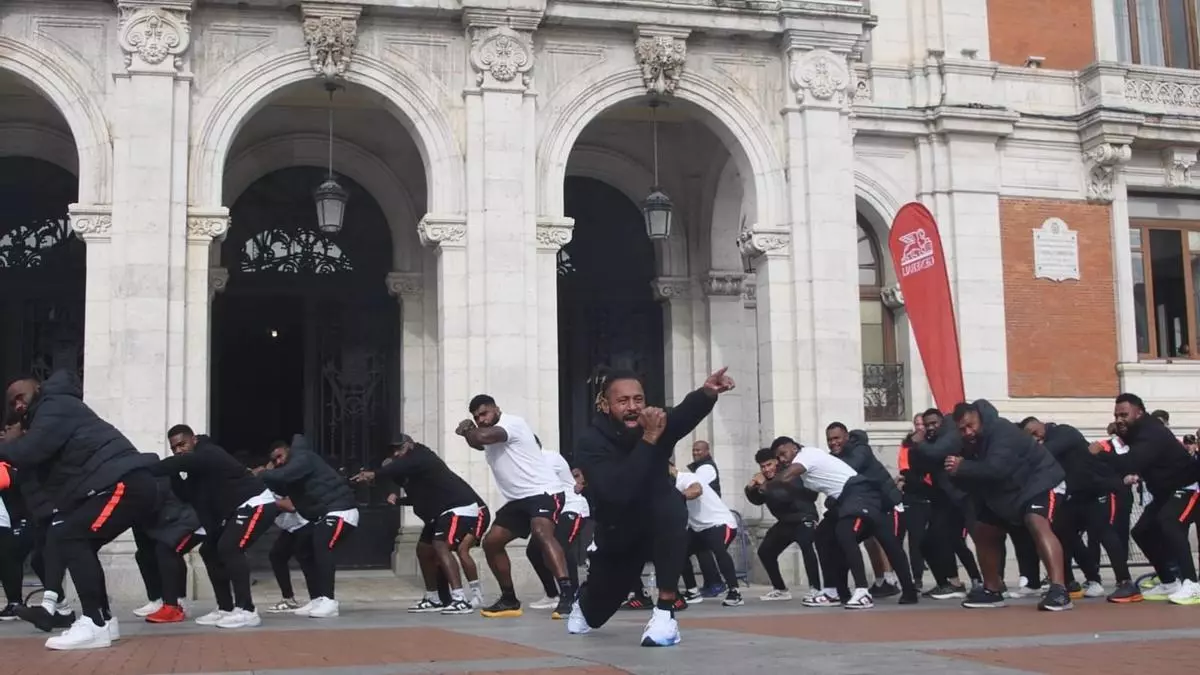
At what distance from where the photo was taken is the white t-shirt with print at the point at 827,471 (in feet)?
40.6

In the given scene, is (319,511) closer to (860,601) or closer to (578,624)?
(578,624)

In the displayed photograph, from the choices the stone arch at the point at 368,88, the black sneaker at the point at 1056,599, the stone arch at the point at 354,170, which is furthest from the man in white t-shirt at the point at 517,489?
the stone arch at the point at 354,170

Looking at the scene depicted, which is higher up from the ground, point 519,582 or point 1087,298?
point 1087,298

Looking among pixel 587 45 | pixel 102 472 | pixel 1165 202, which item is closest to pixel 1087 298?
pixel 1165 202

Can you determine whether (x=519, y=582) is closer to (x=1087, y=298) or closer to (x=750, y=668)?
(x=750, y=668)

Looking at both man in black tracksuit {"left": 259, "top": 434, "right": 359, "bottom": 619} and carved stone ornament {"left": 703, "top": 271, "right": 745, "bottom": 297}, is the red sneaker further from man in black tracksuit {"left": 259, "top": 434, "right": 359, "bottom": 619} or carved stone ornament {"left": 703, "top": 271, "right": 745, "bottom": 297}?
carved stone ornament {"left": 703, "top": 271, "right": 745, "bottom": 297}

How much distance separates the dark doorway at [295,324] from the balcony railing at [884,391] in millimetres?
7326

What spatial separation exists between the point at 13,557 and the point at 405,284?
754 cm

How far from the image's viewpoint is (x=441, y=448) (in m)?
15.0

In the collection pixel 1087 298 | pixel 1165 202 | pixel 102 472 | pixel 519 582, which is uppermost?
pixel 1165 202

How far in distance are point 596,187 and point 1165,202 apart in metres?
9.76

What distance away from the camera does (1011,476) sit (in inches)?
432

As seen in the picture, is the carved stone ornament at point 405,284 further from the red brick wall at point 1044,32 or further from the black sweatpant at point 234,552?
the red brick wall at point 1044,32

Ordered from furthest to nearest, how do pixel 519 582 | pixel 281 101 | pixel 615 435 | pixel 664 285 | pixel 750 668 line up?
pixel 664 285, pixel 281 101, pixel 519 582, pixel 615 435, pixel 750 668
